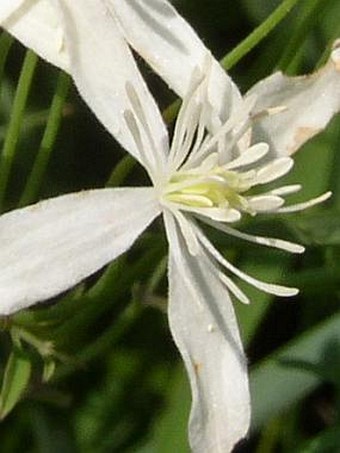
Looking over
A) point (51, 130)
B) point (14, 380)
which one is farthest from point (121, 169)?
point (14, 380)

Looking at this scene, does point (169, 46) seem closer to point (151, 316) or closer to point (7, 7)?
point (7, 7)

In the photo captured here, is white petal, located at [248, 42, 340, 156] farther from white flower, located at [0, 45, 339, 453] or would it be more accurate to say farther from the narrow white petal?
the narrow white petal

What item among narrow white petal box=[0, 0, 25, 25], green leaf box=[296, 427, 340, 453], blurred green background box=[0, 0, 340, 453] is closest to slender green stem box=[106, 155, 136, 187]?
blurred green background box=[0, 0, 340, 453]

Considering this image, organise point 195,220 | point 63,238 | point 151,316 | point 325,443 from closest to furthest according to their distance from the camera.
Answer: point 63,238
point 195,220
point 325,443
point 151,316

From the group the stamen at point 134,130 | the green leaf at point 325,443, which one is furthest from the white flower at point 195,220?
the green leaf at point 325,443

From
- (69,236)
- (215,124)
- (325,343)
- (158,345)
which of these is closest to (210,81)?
(215,124)

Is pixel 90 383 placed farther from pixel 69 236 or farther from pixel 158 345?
pixel 69 236
